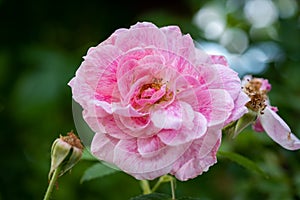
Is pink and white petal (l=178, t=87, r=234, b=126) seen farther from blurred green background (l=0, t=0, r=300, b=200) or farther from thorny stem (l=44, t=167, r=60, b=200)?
blurred green background (l=0, t=0, r=300, b=200)

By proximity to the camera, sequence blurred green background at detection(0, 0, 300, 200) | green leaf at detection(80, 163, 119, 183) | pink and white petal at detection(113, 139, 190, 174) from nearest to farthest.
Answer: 1. pink and white petal at detection(113, 139, 190, 174)
2. green leaf at detection(80, 163, 119, 183)
3. blurred green background at detection(0, 0, 300, 200)

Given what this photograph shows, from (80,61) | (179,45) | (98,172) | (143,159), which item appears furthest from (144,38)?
(80,61)

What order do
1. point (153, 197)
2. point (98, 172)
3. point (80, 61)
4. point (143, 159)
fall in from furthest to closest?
point (80, 61)
point (98, 172)
point (153, 197)
point (143, 159)

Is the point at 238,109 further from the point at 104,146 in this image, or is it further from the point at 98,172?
the point at 98,172

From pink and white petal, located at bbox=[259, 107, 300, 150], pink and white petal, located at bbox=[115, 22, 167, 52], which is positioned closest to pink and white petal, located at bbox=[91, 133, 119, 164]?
pink and white petal, located at bbox=[115, 22, 167, 52]

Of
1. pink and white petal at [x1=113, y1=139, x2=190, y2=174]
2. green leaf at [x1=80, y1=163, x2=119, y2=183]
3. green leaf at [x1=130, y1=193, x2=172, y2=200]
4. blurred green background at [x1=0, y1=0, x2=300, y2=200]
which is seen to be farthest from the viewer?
blurred green background at [x1=0, y1=0, x2=300, y2=200]

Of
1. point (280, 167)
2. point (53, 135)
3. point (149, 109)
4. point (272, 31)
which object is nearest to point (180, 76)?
point (149, 109)

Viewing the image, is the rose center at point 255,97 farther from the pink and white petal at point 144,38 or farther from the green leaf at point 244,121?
the pink and white petal at point 144,38
